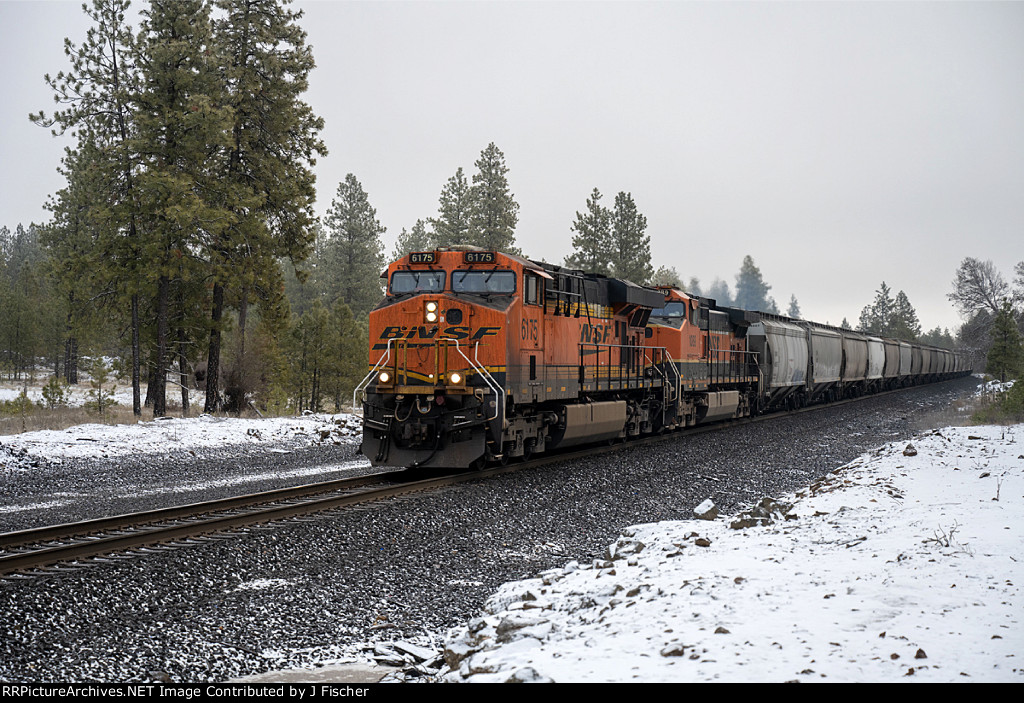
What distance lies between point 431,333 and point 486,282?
4.34 feet

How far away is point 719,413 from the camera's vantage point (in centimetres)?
2302

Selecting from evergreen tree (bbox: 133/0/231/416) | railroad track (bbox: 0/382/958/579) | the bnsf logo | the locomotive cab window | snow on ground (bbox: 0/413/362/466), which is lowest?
railroad track (bbox: 0/382/958/579)

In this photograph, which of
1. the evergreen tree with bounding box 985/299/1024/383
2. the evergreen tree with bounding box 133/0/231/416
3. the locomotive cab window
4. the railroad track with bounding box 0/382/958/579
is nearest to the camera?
the railroad track with bounding box 0/382/958/579

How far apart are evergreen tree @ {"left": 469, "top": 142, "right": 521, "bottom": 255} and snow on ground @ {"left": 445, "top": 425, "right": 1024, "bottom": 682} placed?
43.2 meters

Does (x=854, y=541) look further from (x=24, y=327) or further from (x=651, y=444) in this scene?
(x=24, y=327)

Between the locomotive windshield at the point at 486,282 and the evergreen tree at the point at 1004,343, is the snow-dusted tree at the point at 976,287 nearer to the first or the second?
the evergreen tree at the point at 1004,343

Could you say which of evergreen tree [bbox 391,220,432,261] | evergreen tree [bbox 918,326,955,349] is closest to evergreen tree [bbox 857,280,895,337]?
evergreen tree [bbox 918,326,955,349]

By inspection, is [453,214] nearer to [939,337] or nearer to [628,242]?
[628,242]

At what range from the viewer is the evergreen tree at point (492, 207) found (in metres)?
51.1

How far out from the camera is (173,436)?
17719 millimetres

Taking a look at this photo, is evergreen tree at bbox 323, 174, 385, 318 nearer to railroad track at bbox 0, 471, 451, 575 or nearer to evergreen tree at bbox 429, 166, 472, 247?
evergreen tree at bbox 429, 166, 472, 247

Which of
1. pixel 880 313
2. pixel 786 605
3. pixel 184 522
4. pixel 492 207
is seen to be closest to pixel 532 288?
pixel 184 522

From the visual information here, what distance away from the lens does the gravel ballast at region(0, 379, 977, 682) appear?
5.47 m

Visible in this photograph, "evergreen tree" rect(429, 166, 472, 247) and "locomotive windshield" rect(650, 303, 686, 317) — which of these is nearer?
"locomotive windshield" rect(650, 303, 686, 317)
